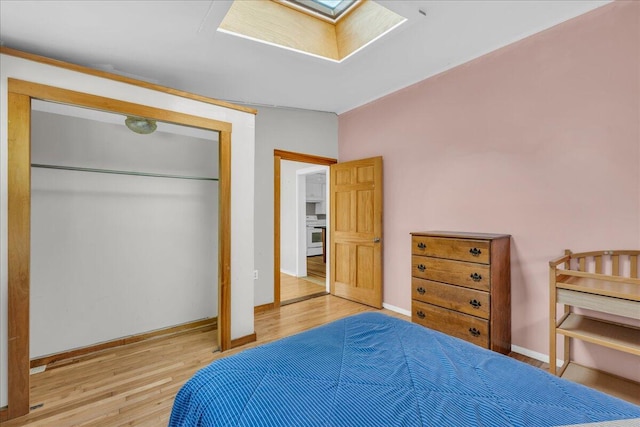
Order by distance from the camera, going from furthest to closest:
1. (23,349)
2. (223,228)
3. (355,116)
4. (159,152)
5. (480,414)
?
(355,116), (159,152), (223,228), (23,349), (480,414)

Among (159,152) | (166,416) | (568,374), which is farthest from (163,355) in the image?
(568,374)

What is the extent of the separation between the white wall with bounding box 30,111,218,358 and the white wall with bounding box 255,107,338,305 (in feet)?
2.04

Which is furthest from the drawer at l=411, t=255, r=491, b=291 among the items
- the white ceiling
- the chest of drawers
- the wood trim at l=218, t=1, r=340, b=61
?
the wood trim at l=218, t=1, r=340, b=61

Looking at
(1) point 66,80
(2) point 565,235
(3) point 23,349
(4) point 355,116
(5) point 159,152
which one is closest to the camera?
(3) point 23,349

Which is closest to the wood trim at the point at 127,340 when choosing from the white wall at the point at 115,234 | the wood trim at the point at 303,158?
the white wall at the point at 115,234

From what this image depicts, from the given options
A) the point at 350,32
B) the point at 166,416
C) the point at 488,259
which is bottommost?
the point at 166,416

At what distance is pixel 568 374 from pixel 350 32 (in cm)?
319

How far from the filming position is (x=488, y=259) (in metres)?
2.34

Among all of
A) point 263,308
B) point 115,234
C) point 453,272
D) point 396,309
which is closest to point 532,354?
point 453,272

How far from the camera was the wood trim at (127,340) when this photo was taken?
7.72 feet

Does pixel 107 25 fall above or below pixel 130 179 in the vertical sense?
above

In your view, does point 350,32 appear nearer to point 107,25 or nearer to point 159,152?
point 107,25

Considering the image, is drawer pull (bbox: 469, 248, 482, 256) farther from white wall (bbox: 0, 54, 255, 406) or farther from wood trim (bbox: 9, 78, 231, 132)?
wood trim (bbox: 9, 78, 231, 132)

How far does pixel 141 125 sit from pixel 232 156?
0.83 m
